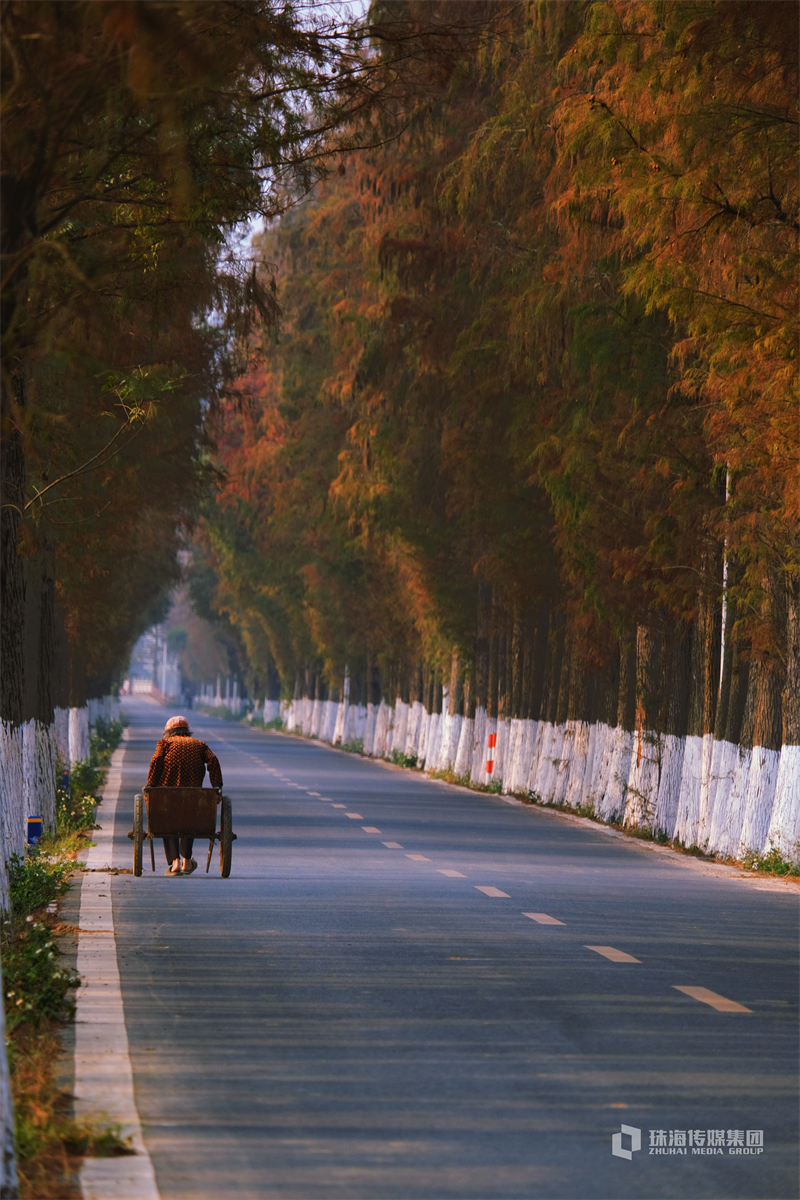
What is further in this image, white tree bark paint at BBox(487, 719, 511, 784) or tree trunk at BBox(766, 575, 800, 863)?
white tree bark paint at BBox(487, 719, 511, 784)

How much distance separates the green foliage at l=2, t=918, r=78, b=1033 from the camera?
36.7ft

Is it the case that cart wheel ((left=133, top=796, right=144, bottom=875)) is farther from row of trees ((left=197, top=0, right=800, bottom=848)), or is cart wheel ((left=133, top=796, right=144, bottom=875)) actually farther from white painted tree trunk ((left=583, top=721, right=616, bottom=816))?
white painted tree trunk ((left=583, top=721, right=616, bottom=816))

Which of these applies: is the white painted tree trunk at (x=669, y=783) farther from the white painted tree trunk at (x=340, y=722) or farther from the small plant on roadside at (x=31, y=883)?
the white painted tree trunk at (x=340, y=722)

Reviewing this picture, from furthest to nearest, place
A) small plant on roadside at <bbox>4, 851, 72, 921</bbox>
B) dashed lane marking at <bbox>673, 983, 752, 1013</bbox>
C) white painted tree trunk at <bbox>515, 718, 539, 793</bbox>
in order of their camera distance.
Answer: white painted tree trunk at <bbox>515, 718, 539, 793</bbox>
small plant on roadside at <bbox>4, 851, 72, 921</bbox>
dashed lane marking at <bbox>673, 983, 752, 1013</bbox>

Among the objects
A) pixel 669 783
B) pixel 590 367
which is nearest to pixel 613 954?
pixel 590 367

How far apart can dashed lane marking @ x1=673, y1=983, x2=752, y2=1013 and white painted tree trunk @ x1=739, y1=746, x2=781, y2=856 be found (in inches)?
519

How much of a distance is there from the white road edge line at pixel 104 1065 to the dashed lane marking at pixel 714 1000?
330cm

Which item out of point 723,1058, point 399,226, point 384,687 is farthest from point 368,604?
point 723,1058

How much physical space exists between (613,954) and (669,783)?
17.3 m

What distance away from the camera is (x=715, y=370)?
23.5 meters

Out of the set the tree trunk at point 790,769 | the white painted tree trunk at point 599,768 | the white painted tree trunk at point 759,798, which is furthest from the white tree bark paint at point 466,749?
the tree trunk at point 790,769

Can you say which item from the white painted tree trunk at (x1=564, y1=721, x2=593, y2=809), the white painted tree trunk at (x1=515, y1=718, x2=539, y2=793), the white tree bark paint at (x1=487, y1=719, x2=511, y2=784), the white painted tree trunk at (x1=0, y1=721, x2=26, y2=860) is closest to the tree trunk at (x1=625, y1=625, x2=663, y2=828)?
the white painted tree trunk at (x1=564, y1=721, x2=593, y2=809)

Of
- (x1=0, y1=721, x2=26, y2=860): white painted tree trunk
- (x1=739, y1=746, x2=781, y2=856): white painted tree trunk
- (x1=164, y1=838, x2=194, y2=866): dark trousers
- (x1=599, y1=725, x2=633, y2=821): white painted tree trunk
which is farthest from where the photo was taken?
(x1=599, y1=725, x2=633, y2=821): white painted tree trunk

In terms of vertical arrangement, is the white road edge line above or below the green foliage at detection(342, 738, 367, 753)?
below
